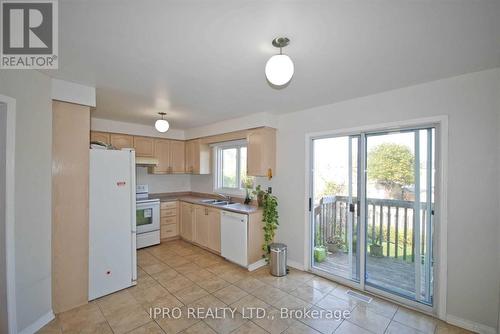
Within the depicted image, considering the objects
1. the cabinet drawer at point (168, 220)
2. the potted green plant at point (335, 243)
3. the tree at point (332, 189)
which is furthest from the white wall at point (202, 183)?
the potted green plant at point (335, 243)

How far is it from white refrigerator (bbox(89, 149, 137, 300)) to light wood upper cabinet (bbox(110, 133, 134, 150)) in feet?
5.76

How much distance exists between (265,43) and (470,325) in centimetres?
318

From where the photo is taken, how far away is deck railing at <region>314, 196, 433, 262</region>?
2494 millimetres

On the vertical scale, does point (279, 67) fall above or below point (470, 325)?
above

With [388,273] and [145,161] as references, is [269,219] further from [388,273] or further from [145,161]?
[145,161]

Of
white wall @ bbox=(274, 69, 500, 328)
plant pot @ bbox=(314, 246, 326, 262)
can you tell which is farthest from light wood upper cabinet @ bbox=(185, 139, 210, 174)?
white wall @ bbox=(274, 69, 500, 328)

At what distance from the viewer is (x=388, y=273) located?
104 inches

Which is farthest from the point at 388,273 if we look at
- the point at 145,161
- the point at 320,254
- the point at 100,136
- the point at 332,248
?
the point at 100,136

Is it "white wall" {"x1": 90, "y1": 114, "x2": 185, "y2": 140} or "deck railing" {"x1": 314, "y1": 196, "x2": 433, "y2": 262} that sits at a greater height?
"white wall" {"x1": 90, "y1": 114, "x2": 185, "y2": 140}

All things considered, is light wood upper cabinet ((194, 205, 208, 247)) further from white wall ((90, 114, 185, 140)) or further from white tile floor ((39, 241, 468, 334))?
white wall ((90, 114, 185, 140))

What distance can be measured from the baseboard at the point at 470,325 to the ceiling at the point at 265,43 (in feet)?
7.86

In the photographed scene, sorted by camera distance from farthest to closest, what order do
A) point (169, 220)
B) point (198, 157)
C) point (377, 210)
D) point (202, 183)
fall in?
1. point (202, 183)
2. point (198, 157)
3. point (169, 220)
4. point (377, 210)

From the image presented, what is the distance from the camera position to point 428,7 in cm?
121

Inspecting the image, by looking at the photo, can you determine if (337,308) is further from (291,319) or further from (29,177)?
(29,177)
